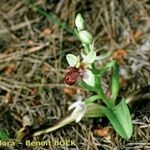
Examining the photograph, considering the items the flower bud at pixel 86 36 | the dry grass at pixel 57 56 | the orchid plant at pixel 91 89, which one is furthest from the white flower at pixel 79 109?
the flower bud at pixel 86 36

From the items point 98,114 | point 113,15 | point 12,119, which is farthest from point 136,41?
point 12,119

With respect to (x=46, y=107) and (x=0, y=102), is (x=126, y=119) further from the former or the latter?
(x=0, y=102)

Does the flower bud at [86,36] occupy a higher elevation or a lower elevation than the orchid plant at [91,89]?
higher

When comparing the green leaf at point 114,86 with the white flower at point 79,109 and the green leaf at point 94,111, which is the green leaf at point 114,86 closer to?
the green leaf at point 94,111

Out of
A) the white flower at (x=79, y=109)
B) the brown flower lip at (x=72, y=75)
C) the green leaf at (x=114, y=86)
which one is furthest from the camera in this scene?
the green leaf at (x=114, y=86)

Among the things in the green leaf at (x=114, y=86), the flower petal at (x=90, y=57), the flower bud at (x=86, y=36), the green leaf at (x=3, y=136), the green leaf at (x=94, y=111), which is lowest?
the green leaf at (x=3, y=136)

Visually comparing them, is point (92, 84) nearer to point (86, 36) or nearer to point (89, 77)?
point (89, 77)

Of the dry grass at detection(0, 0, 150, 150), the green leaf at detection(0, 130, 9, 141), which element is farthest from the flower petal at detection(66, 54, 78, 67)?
the green leaf at detection(0, 130, 9, 141)
